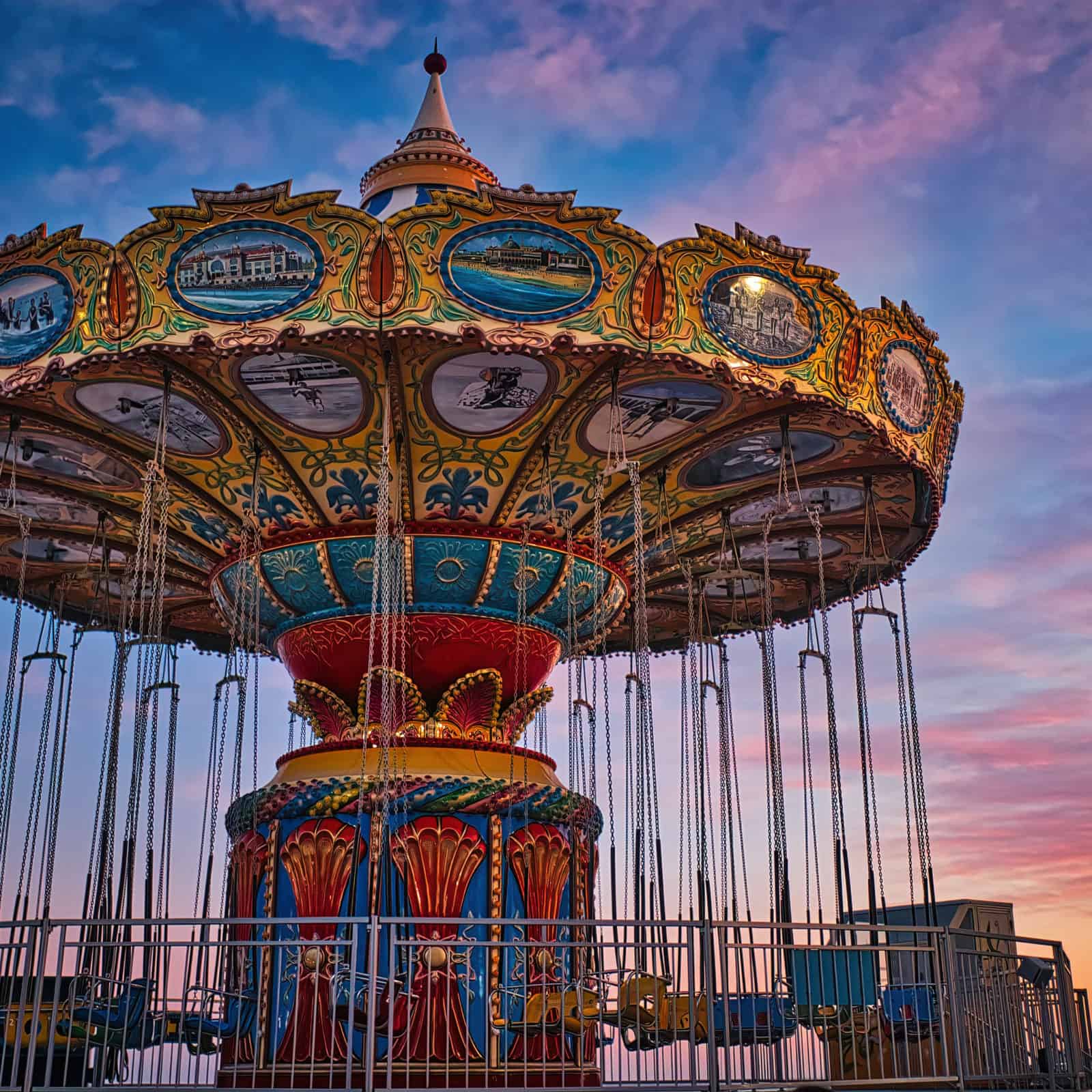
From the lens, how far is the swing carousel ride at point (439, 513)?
371 inches

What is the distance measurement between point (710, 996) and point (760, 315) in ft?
16.3

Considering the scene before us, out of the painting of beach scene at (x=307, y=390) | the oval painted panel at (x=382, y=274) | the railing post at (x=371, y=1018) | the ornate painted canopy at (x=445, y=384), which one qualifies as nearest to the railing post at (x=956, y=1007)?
the railing post at (x=371, y=1018)

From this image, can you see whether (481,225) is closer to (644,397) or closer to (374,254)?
(374,254)

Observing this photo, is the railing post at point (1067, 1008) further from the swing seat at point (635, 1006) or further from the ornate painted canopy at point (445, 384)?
the ornate painted canopy at point (445, 384)

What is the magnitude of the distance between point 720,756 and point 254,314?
24.2 ft

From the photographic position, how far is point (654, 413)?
1091 centimetres

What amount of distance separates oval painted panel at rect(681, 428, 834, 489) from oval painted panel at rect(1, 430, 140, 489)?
193 inches

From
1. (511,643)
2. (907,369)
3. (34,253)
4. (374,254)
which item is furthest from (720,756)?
(34,253)

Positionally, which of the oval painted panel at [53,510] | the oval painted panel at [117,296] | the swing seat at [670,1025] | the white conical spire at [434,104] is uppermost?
the white conical spire at [434,104]

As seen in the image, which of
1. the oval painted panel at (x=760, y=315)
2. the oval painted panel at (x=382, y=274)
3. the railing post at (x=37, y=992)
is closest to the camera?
the railing post at (x=37, y=992)

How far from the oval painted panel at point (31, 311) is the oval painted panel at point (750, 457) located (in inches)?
204

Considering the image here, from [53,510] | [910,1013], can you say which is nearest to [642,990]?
[910,1013]

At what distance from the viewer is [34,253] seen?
9.84 meters

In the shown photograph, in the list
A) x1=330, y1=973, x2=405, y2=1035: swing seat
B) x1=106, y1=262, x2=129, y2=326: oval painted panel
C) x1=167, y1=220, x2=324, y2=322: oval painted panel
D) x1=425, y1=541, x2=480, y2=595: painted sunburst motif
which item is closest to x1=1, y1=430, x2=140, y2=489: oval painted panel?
x1=106, y1=262, x2=129, y2=326: oval painted panel
